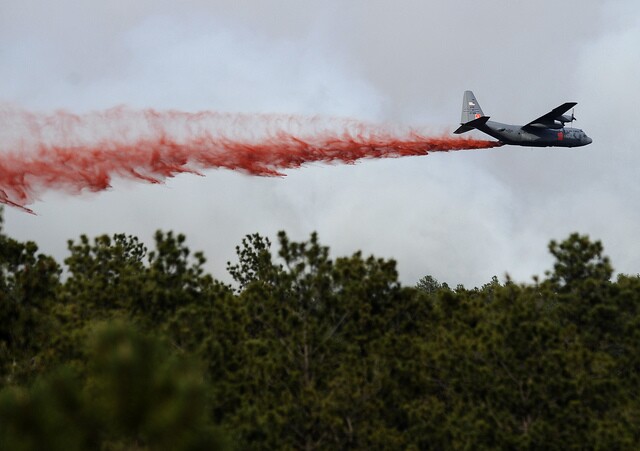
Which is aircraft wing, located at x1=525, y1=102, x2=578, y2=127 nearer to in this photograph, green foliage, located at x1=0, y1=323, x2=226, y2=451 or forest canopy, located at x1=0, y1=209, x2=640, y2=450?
forest canopy, located at x1=0, y1=209, x2=640, y2=450

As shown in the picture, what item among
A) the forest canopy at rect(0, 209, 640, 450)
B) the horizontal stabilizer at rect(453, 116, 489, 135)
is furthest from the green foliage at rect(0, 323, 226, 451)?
the horizontal stabilizer at rect(453, 116, 489, 135)

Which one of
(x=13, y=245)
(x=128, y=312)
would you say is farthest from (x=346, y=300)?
(x=13, y=245)

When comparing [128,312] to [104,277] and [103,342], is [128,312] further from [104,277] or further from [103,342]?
[103,342]

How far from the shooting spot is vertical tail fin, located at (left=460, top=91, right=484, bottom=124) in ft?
226

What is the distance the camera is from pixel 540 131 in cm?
6319

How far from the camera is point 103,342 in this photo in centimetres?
1358

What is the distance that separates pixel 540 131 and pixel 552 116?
4.77 feet

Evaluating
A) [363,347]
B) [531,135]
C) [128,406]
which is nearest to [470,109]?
[531,135]

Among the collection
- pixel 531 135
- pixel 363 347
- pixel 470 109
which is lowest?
pixel 363 347

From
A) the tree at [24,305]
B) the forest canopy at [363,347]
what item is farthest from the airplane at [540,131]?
the tree at [24,305]

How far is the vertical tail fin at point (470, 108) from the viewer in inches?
2717

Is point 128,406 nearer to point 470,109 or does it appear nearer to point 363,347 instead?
point 363,347

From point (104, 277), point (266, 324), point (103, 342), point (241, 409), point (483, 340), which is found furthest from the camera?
point (104, 277)

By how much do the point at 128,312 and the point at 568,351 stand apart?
1535 cm
